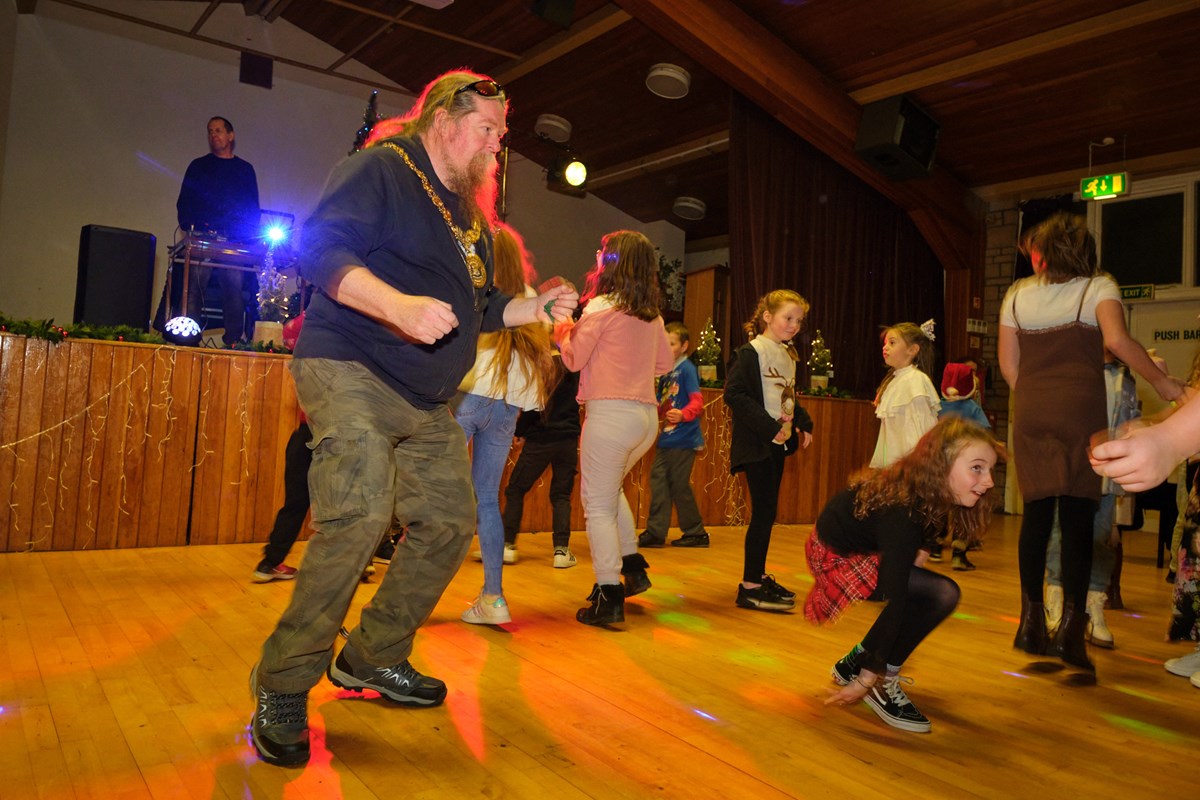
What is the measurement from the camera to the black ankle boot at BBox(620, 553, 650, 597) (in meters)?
3.30

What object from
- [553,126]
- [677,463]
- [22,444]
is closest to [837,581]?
[677,463]

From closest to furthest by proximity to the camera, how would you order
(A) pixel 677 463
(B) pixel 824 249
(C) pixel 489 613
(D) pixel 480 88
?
(D) pixel 480 88
(C) pixel 489 613
(A) pixel 677 463
(B) pixel 824 249

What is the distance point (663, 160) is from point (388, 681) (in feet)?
33.4

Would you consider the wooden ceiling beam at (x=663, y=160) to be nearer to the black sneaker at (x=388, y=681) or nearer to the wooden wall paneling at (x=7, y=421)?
the wooden wall paneling at (x=7, y=421)

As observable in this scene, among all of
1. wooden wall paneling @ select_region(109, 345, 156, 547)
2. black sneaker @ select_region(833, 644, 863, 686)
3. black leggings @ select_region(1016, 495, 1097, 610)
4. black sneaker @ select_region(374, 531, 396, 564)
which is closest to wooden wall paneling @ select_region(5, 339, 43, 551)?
wooden wall paneling @ select_region(109, 345, 156, 547)

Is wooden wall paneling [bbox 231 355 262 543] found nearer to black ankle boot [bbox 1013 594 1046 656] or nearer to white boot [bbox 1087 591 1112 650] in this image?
black ankle boot [bbox 1013 594 1046 656]

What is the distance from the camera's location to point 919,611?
89.6 inches

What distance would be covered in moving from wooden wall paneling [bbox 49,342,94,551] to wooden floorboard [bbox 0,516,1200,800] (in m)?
0.50

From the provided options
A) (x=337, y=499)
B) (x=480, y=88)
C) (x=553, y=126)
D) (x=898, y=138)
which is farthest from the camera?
(x=553, y=126)

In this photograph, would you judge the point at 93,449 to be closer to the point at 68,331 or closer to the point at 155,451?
the point at 155,451

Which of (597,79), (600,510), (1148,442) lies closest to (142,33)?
(597,79)

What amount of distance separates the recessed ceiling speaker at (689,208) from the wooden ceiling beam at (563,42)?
3327 mm

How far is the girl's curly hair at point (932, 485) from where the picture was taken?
226 cm

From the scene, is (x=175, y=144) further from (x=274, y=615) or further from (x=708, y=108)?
(x=274, y=615)
